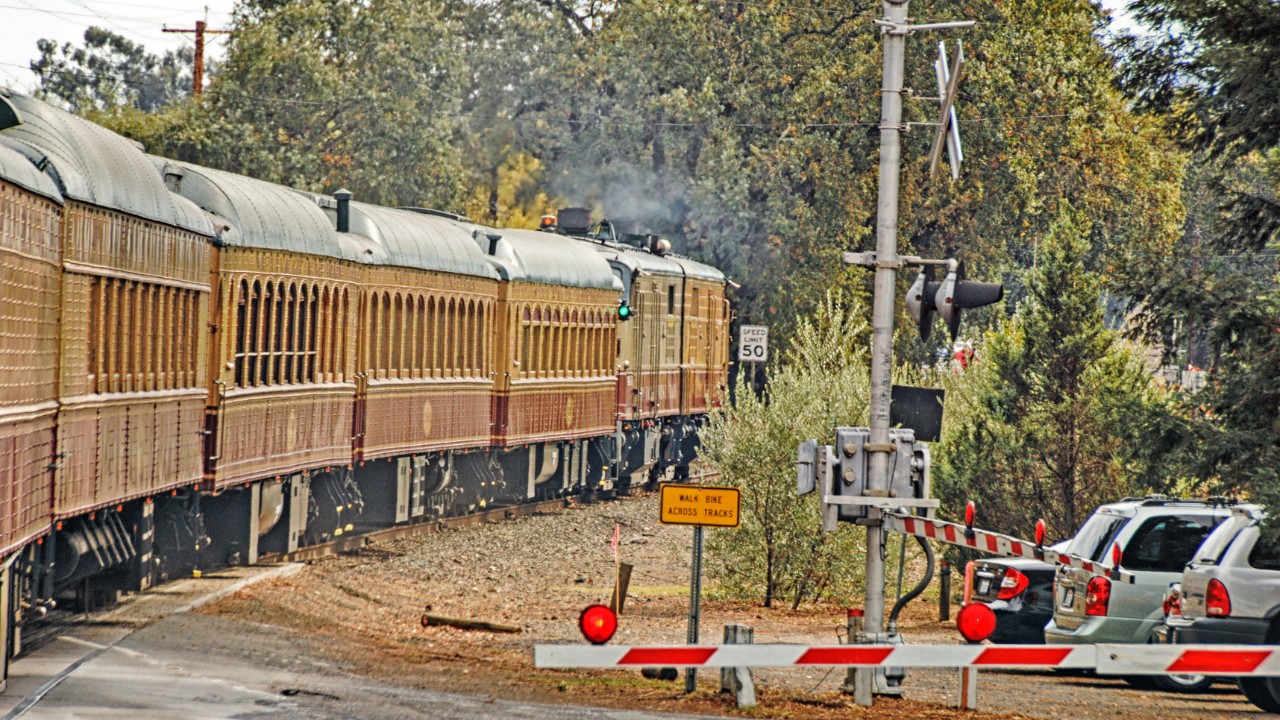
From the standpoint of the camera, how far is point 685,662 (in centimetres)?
908

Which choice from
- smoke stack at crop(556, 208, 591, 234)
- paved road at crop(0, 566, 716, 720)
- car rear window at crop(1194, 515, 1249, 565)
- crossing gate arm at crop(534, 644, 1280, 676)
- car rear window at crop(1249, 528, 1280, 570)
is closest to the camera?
crossing gate arm at crop(534, 644, 1280, 676)

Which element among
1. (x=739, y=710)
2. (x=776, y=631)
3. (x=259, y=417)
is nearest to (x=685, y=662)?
(x=739, y=710)

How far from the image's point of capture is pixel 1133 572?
45.9ft

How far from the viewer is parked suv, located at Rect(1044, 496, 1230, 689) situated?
1377 centimetres

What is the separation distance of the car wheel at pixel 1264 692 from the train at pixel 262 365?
295 inches

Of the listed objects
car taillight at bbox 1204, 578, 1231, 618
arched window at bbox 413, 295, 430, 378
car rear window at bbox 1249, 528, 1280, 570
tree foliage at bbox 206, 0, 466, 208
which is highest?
tree foliage at bbox 206, 0, 466, 208

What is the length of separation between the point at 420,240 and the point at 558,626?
313 inches

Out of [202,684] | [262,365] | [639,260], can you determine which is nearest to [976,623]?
[202,684]

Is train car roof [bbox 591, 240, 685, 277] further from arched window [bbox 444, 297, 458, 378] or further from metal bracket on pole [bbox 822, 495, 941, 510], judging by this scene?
metal bracket on pole [bbox 822, 495, 941, 510]

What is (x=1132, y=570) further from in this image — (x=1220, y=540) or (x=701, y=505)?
(x=701, y=505)

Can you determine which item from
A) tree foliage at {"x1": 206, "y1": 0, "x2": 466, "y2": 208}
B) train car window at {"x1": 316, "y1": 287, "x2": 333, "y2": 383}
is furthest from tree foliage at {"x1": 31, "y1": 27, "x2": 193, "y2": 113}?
train car window at {"x1": 316, "y1": 287, "x2": 333, "y2": 383}

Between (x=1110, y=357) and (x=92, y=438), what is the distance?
11315mm

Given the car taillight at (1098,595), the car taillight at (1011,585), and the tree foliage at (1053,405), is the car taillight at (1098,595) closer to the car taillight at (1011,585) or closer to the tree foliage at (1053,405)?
the car taillight at (1011,585)

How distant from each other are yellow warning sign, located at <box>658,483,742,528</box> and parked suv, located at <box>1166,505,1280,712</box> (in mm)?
2931
